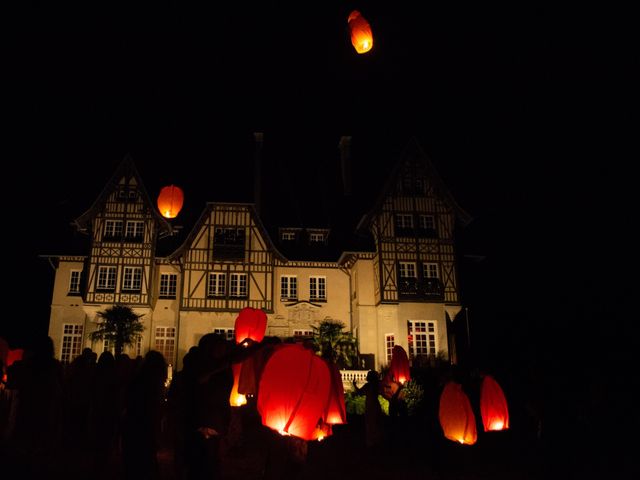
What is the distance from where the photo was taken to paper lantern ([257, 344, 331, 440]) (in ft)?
17.1

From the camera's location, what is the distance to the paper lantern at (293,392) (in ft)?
17.1

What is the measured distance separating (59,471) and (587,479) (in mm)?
8351

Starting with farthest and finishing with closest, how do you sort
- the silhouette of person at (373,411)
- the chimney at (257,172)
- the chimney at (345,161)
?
the chimney at (345,161) → the chimney at (257,172) → the silhouette of person at (373,411)

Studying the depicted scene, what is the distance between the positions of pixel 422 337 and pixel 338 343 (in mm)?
4178

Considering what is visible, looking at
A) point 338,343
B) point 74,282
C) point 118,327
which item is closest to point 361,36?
point 338,343

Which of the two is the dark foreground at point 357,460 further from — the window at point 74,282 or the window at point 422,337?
the window at point 74,282

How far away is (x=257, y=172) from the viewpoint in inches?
1194

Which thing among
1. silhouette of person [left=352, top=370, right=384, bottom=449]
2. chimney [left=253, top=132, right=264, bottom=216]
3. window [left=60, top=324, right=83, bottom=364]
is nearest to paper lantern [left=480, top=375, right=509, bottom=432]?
silhouette of person [left=352, top=370, right=384, bottom=449]

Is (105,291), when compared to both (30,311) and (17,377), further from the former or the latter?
(17,377)

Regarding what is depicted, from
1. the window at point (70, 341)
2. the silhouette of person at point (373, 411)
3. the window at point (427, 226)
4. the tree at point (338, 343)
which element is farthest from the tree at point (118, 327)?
the silhouette of person at point (373, 411)

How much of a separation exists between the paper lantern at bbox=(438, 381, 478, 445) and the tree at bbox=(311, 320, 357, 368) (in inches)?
604

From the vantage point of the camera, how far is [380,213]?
2630 cm

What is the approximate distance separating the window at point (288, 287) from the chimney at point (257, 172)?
156 inches

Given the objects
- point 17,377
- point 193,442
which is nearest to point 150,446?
point 193,442
